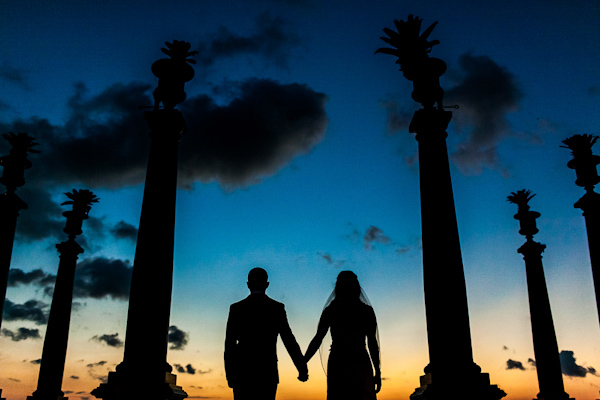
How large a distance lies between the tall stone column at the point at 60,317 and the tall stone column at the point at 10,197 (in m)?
5.50

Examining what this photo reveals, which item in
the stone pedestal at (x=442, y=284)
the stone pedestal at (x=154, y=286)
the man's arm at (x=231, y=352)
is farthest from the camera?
the stone pedestal at (x=154, y=286)

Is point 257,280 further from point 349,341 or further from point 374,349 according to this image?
point 374,349

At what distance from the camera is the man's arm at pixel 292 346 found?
280 inches

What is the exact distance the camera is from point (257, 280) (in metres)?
6.89

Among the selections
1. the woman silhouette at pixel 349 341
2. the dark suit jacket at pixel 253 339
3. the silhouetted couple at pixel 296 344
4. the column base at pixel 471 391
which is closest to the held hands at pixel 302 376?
the silhouetted couple at pixel 296 344

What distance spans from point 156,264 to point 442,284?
8.03 metres

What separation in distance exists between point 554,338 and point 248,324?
25702mm

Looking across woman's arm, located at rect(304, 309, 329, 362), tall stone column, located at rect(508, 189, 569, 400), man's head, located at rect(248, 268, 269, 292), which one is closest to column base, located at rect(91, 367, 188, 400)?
woman's arm, located at rect(304, 309, 329, 362)

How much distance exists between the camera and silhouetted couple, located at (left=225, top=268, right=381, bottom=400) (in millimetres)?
6805

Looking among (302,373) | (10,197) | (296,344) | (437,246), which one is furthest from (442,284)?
(10,197)

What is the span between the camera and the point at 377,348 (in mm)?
7816

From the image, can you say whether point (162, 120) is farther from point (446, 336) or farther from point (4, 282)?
point (4, 282)

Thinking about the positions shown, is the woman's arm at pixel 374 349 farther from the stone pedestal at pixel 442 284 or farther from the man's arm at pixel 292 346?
the stone pedestal at pixel 442 284

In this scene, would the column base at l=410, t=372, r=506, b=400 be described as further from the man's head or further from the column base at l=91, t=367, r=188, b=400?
the man's head
